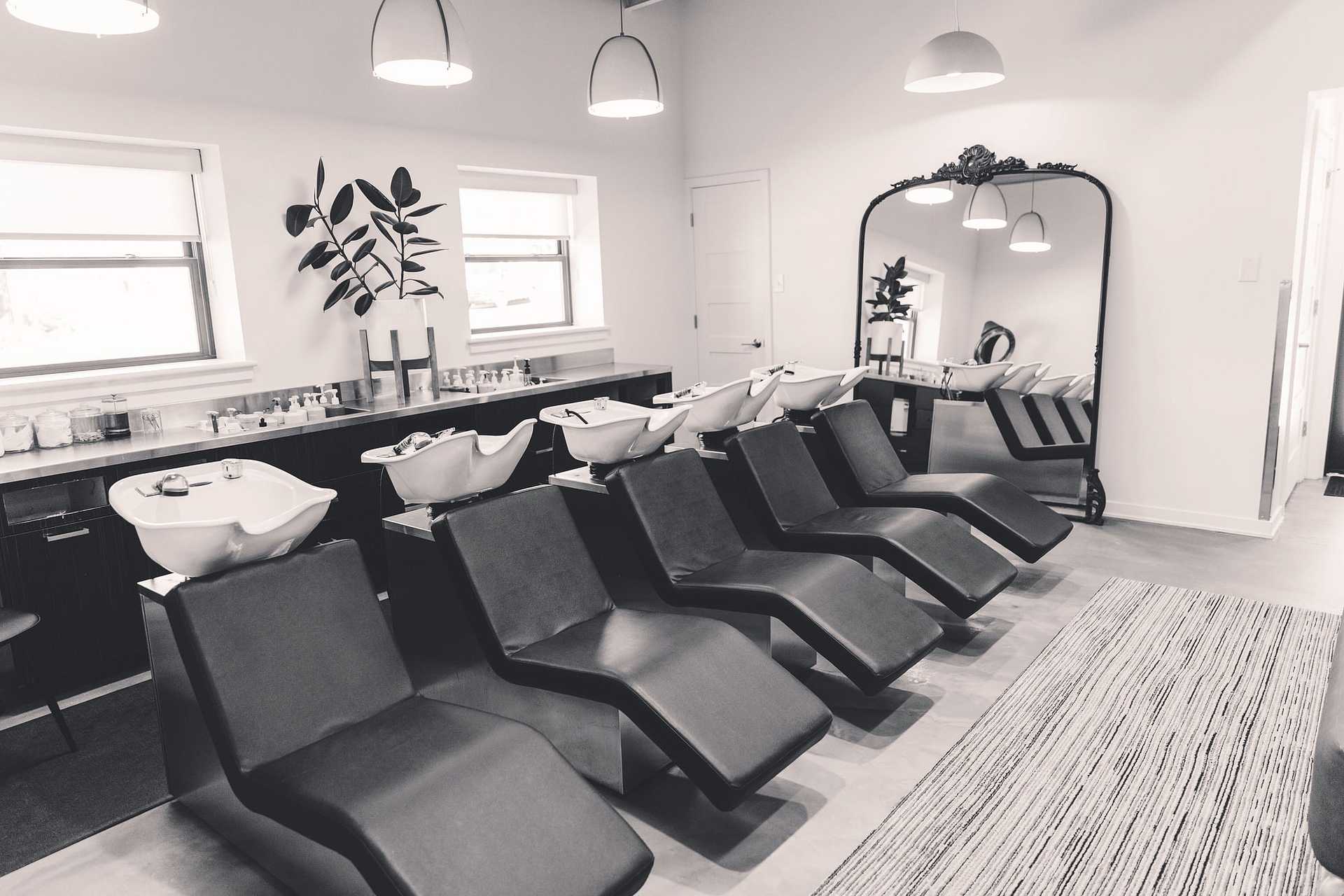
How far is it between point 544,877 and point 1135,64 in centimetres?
509

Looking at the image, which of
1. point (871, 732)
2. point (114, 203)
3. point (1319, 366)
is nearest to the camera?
point (871, 732)

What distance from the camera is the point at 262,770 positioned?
2.13 m

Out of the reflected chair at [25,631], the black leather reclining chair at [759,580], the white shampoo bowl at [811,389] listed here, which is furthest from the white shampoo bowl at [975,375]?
the reflected chair at [25,631]

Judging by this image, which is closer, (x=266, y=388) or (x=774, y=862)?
(x=774, y=862)

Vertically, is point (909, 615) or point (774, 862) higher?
point (909, 615)

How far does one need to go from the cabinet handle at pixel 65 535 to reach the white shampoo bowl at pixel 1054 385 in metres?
4.99

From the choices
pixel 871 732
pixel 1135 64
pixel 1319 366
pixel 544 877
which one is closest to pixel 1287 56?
pixel 1135 64

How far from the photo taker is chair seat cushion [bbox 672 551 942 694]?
2932 mm

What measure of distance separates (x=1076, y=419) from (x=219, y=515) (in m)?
4.62

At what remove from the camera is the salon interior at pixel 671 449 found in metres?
2.34

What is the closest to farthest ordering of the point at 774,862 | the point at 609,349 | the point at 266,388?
the point at 774,862, the point at 266,388, the point at 609,349

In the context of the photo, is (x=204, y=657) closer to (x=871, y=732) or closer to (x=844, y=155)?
(x=871, y=732)

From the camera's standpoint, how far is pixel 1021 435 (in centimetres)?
545

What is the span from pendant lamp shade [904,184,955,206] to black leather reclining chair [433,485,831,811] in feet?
12.3
